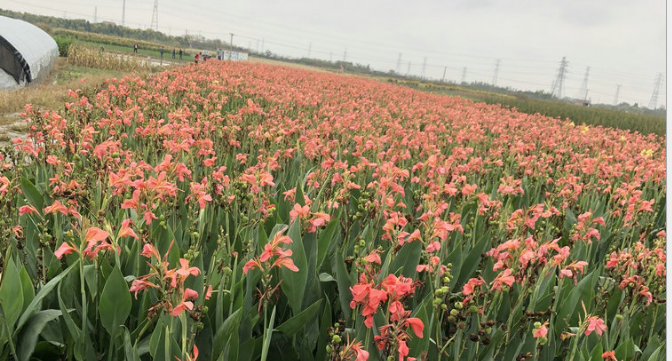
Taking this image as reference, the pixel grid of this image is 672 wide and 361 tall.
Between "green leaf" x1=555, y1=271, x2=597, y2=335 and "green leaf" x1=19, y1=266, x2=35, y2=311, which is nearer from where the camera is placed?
"green leaf" x1=19, y1=266, x2=35, y2=311

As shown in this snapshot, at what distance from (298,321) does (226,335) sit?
0.89ft

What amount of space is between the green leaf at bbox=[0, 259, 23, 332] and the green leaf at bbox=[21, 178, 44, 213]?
1.12 meters

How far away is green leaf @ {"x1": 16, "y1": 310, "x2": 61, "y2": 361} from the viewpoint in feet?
4.42

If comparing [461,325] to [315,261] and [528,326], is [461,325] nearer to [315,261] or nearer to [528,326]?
[528,326]

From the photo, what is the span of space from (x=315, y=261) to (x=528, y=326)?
829 mm

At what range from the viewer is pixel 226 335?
4.40ft

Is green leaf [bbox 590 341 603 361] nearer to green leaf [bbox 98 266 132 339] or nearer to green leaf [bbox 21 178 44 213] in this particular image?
green leaf [bbox 98 266 132 339]

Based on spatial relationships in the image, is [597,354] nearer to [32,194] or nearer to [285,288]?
[285,288]

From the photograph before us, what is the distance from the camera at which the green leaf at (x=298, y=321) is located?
59.1 inches

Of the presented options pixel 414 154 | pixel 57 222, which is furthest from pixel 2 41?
pixel 57 222

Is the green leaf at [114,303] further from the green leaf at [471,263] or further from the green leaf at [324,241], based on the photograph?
the green leaf at [471,263]

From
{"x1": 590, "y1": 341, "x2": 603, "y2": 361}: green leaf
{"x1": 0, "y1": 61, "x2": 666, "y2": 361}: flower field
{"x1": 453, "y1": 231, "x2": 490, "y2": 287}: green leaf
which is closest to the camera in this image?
{"x1": 0, "y1": 61, "x2": 666, "y2": 361}: flower field

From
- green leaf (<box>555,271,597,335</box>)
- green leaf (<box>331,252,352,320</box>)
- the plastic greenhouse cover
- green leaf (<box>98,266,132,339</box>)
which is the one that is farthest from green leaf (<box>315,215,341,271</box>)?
the plastic greenhouse cover

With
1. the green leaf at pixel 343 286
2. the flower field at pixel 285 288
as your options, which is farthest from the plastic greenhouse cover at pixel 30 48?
the green leaf at pixel 343 286
